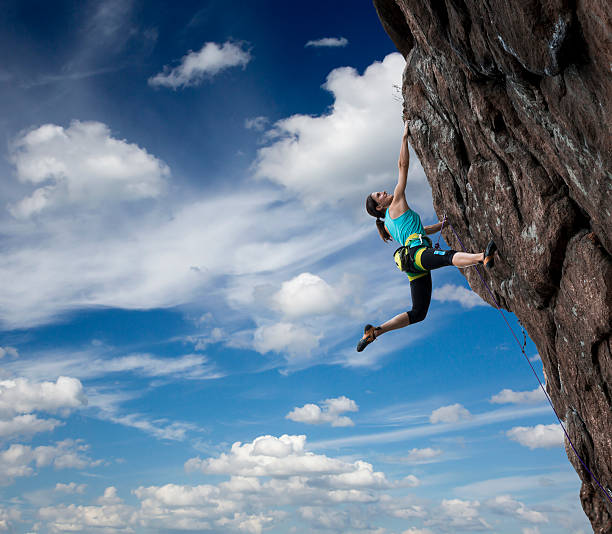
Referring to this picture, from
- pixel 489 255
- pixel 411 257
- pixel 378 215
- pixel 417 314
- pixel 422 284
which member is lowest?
pixel 417 314

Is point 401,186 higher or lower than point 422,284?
higher

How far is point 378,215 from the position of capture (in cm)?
1243

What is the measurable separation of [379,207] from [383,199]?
212mm

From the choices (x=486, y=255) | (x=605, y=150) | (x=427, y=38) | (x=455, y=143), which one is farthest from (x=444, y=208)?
(x=605, y=150)

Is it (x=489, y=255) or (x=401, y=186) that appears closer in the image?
(x=489, y=255)

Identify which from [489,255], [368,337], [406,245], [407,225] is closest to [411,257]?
[406,245]

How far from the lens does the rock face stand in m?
6.52

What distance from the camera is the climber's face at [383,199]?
12.2 m

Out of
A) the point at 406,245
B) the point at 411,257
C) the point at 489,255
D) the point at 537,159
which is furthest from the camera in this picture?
the point at 406,245

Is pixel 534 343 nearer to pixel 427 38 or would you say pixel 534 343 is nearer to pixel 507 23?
pixel 427 38

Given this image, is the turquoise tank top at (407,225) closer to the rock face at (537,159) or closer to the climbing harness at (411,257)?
the climbing harness at (411,257)

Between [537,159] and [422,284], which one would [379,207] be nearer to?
[422,284]

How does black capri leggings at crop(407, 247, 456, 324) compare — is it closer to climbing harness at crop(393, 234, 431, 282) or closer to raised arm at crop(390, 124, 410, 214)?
climbing harness at crop(393, 234, 431, 282)

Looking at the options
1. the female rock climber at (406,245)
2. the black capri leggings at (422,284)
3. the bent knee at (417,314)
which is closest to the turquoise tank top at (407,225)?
the female rock climber at (406,245)
